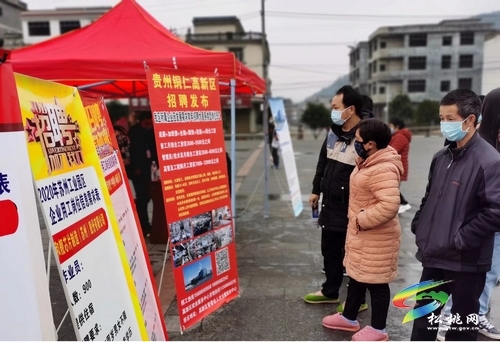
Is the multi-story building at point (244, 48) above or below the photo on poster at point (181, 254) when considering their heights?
above

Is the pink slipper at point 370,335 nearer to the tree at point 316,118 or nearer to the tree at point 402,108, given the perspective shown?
the tree at point 316,118

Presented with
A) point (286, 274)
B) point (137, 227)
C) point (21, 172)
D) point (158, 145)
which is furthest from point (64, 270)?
point (286, 274)

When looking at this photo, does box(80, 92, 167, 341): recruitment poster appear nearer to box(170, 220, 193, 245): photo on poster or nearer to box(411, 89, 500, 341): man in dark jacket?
box(170, 220, 193, 245): photo on poster

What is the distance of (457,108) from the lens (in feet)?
7.30

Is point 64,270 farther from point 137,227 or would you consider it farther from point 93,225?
point 137,227

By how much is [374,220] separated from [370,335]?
2.91ft

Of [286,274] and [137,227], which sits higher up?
[137,227]

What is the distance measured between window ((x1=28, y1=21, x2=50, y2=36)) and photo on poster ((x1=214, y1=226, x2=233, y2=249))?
43896mm

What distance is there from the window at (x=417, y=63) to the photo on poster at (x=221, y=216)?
50.7 meters

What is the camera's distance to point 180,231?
2.89m

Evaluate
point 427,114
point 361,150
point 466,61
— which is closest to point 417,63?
point 466,61

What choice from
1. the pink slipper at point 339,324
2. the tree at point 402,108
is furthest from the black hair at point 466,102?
the tree at point 402,108

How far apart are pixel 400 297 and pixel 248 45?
3872 centimetres

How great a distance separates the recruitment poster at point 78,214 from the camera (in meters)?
1.46
